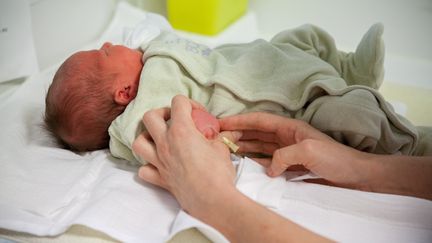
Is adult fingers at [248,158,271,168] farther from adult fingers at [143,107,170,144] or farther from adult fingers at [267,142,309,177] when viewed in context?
adult fingers at [143,107,170,144]

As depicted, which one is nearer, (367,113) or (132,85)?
(367,113)

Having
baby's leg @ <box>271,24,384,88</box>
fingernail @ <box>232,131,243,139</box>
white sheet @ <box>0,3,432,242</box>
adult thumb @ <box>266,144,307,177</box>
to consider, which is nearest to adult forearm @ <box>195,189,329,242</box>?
white sheet @ <box>0,3,432,242</box>

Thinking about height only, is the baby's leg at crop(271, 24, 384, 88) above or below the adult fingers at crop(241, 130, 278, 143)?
above

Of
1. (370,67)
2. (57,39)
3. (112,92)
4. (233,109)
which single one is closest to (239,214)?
(233,109)

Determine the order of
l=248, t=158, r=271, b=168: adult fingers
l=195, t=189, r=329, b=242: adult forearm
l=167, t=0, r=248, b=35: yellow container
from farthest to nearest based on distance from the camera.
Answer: l=167, t=0, r=248, b=35: yellow container, l=248, t=158, r=271, b=168: adult fingers, l=195, t=189, r=329, b=242: adult forearm

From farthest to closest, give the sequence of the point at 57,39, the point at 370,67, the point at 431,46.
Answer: the point at 431,46, the point at 57,39, the point at 370,67

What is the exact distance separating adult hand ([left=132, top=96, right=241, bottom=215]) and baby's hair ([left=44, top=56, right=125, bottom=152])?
5.7 inches

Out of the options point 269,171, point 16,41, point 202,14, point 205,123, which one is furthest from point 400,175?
point 202,14

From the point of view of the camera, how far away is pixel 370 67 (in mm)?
1020

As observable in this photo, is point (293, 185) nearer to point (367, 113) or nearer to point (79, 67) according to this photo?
point (367, 113)

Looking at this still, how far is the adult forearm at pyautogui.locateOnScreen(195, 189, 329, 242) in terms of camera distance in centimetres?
56

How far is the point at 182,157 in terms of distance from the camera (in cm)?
67

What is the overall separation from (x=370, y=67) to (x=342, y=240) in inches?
22.0

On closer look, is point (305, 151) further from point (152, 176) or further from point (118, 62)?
point (118, 62)
